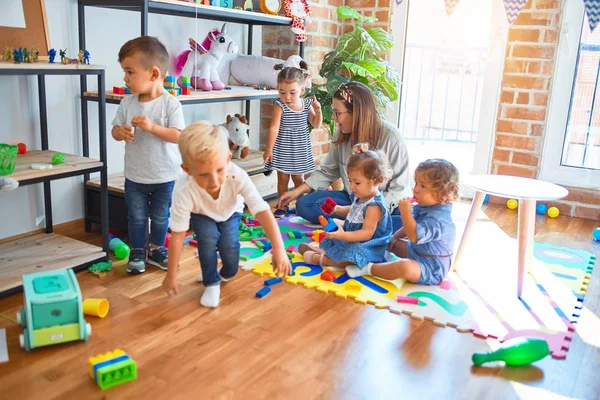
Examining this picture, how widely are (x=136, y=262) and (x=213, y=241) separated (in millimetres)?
443

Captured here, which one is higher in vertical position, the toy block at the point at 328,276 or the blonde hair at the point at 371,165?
the blonde hair at the point at 371,165

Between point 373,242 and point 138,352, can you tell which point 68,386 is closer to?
point 138,352

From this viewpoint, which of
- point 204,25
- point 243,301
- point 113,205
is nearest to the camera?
point 243,301

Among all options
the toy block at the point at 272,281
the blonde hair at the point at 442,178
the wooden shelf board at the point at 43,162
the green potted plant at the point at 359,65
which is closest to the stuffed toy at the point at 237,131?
the green potted plant at the point at 359,65

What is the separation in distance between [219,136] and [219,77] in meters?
1.69

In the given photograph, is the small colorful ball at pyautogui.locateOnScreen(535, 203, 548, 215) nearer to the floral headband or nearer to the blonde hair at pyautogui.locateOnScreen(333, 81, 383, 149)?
the blonde hair at pyautogui.locateOnScreen(333, 81, 383, 149)

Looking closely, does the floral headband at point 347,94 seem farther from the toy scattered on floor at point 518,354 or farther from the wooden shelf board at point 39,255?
the toy scattered on floor at point 518,354

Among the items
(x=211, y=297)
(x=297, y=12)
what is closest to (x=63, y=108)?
(x=211, y=297)

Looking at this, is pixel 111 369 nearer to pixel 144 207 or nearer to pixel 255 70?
pixel 144 207

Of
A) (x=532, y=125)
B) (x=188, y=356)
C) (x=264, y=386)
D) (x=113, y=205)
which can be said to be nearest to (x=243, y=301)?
(x=188, y=356)

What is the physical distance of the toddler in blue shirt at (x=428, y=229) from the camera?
7.27ft

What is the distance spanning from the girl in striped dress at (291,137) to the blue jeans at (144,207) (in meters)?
0.84

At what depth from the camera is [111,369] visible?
155cm

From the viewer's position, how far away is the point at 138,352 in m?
1.74
